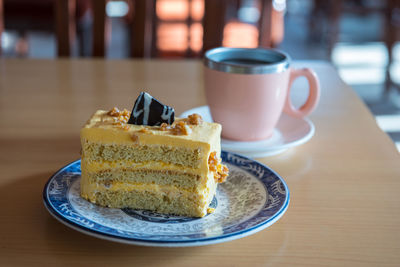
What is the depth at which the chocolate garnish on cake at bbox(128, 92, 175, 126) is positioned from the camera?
667mm

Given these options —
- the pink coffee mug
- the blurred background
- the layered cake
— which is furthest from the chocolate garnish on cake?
the blurred background

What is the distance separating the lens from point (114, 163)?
2.19ft

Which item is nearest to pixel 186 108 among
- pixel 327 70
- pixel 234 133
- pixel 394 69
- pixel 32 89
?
pixel 234 133

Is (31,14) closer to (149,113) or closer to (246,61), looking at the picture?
(246,61)

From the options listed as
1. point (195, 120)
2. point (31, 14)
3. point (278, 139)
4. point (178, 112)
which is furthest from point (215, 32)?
point (31, 14)

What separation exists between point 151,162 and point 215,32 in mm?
966

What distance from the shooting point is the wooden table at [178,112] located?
1.88ft

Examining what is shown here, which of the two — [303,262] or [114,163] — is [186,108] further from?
[303,262]

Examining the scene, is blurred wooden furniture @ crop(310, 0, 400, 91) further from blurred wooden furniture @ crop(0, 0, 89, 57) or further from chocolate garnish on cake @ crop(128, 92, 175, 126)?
chocolate garnish on cake @ crop(128, 92, 175, 126)

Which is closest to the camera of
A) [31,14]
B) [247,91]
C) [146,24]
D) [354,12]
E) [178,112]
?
[247,91]

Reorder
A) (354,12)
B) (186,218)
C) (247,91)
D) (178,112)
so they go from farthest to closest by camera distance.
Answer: (354,12), (178,112), (247,91), (186,218)

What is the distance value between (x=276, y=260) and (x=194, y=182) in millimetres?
147

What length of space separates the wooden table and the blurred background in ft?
0.71

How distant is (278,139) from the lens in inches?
36.1
